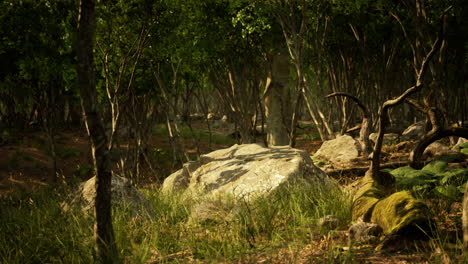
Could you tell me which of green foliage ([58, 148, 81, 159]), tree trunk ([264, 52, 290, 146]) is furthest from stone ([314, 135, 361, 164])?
green foliage ([58, 148, 81, 159])

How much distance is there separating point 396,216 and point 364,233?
1.27 feet

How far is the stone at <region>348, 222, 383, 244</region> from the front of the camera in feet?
13.1

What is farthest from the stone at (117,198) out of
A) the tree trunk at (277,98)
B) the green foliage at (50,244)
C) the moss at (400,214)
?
the tree trunk at (277,98)

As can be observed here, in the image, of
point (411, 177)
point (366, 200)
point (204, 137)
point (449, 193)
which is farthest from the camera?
point (204, 137)

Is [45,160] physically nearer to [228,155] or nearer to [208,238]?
[228,155]

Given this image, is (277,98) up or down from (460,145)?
up

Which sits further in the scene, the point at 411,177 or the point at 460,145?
the point at 460,145

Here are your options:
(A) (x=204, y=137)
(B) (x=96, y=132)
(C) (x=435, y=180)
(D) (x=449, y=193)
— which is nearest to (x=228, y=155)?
(C) (x=435, y=180)

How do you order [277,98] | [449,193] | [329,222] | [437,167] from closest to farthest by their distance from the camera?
1. [329,222]
2. [449,193]
3. [437,167]
4. [277,98]

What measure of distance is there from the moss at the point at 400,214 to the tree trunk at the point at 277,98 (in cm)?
975

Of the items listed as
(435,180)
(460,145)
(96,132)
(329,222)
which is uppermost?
(96,132)

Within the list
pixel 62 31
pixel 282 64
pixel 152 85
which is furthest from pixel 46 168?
pixel 282 64

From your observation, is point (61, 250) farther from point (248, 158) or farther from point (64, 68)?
point (64, 68)

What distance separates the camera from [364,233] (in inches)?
159
